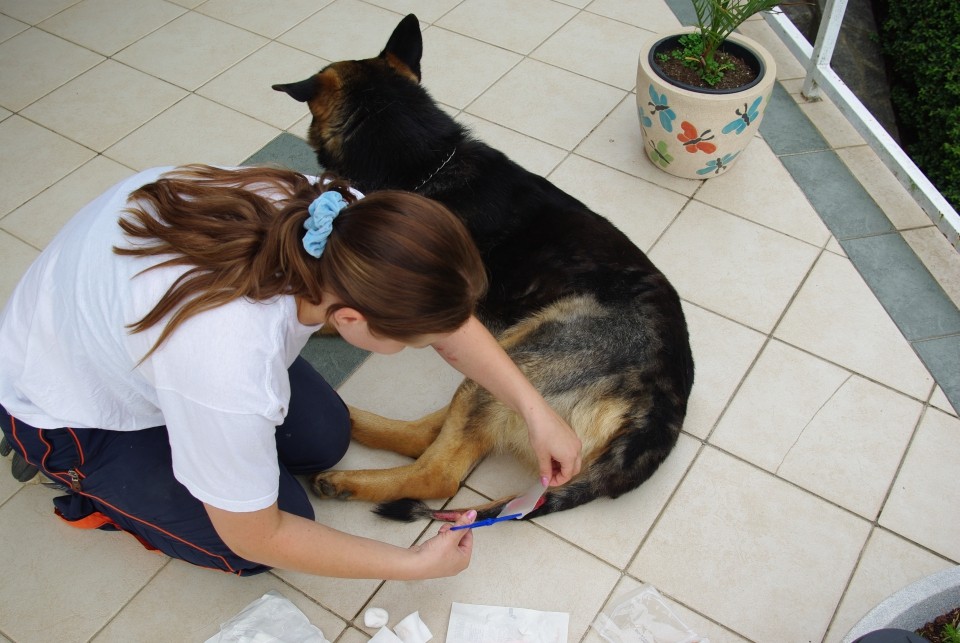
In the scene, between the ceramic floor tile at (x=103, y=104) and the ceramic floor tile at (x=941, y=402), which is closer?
the ceramic floor tile at (x=941, y=402)

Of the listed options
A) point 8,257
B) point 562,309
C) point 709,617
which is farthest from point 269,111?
point 709,617

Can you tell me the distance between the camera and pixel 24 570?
222 cm

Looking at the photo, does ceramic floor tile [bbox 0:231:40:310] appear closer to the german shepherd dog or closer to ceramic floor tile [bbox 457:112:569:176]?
the german shepherd dog

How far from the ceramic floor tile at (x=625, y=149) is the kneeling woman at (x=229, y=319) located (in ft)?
6.34

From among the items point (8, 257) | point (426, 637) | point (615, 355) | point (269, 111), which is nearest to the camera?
point (426, 637)

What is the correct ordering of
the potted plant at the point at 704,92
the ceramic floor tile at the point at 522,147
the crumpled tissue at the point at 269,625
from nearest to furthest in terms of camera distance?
the crumpled tissue at the point at 269,625
the potted plant at the point at 704,92
the ceramic floor tile at the point at 522,147

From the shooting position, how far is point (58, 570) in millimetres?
2227

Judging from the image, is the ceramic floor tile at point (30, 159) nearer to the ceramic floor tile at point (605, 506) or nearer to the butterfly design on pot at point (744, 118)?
the ceramic floor tile at point (605, 506)

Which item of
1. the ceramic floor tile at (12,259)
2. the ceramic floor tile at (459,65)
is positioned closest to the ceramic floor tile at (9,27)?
the ceramic floor tile at (12,259)

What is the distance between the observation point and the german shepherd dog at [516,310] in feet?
7.12

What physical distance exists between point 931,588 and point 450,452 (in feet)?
4.36

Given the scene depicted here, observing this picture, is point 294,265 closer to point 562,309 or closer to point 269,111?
point 562,309

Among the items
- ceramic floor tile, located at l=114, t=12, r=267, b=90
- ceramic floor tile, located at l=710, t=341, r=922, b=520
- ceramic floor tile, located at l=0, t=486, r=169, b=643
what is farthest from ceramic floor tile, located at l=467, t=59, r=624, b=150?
ceramic floor tile, located at l=0, t=486, r=169, b=643

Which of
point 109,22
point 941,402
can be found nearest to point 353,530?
point 941,402
